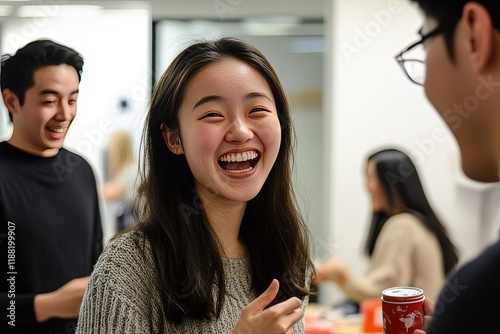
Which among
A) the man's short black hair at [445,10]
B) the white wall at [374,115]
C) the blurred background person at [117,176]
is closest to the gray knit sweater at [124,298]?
the man's short black hair at [445,10]

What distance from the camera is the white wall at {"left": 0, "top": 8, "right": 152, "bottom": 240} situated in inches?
61.7

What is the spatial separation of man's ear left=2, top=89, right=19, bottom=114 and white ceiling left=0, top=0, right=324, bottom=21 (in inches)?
62.8

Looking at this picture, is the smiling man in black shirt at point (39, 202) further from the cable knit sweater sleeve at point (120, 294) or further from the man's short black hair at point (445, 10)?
the man's short black hair at point (445, 10)

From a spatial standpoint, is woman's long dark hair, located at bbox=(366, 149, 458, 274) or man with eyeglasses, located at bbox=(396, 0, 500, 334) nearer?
man with eyeglasses, located at bbox=(396, 0, 500, 334)

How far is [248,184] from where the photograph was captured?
1273 millimetres

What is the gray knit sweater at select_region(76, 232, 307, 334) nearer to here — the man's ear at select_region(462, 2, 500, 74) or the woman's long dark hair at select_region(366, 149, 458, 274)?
the man's ear at select_region(462, 2, 500, 74)

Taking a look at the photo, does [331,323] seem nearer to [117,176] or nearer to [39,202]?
[117,176]

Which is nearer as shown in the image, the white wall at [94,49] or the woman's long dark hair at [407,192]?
the white wall at [94,49]

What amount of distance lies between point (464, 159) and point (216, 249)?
2.04ft

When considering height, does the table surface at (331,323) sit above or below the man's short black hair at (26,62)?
below

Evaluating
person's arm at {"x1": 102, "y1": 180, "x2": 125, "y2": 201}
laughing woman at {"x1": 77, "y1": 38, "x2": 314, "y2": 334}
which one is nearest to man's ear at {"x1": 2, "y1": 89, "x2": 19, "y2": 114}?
laughing woman at {"x1": 77, "y1": 38, "x2": 314, "y2": 334}

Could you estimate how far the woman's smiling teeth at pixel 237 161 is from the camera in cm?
125

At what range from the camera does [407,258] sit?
282cm

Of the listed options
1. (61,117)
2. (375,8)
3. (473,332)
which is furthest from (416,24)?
(473,332)
